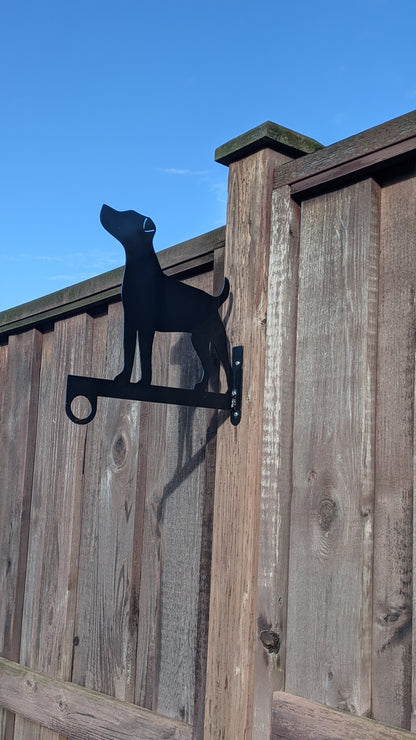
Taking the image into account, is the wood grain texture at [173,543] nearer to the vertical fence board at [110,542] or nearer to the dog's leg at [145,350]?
the vertical fence board at [110,542]

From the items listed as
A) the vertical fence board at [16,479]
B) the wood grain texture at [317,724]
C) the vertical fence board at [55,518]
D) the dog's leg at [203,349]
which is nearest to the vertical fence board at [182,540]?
the dog's leg at [203,349]

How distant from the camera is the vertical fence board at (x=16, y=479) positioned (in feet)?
8.12

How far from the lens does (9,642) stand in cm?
246

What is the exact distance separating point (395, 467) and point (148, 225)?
710 millimetres

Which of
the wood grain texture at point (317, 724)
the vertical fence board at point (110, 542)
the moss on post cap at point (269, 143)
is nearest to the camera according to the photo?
the wood grain texture at point (317, 724)

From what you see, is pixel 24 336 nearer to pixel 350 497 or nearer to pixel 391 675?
pixel 350 497

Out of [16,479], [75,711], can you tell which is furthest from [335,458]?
[16,479]

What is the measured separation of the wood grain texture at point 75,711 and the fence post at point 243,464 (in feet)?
0.78

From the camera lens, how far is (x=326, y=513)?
56.3 inches

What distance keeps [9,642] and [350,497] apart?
1.52 meters

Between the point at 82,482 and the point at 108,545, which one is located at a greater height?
the point at 82,482

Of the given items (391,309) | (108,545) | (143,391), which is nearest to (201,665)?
(108,545)

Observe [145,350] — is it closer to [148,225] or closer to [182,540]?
[148,225]

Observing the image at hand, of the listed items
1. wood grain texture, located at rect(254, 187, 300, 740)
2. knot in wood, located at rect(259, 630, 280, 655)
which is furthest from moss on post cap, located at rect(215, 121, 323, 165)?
knot in wood, located at rect(259, 630, 280, 655)
